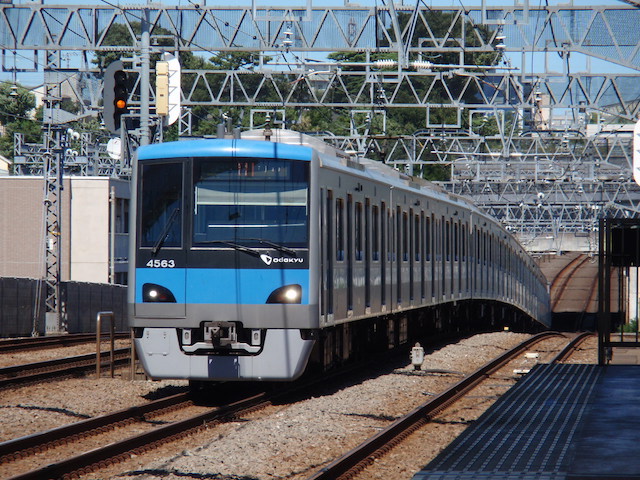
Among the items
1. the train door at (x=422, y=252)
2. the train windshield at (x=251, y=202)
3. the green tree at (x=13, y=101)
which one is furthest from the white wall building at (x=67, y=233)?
the green tree at (x=13, y=101)

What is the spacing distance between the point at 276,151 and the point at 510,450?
536 centimetres

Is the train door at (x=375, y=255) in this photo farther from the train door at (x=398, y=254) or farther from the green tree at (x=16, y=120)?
the green tree at (x=16, y=120)

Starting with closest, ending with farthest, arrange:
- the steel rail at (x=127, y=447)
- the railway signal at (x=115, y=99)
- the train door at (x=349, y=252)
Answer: the steel rail at (x=127, y=447), the train door at (x=349, y=252), the railway signal at (x=115, y=99)

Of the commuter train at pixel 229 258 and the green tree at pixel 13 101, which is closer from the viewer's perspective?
the commuter train at pixel 229 258

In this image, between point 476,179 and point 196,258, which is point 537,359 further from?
point 476,179

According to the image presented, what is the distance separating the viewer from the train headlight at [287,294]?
1264 cm

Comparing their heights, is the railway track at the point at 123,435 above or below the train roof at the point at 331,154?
below

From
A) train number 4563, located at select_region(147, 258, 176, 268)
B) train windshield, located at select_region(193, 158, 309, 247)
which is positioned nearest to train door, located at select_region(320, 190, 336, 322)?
train windshield, located at select_region(193, 158, 309, 247)

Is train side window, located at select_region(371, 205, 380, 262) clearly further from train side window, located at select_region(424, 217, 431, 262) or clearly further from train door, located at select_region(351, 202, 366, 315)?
train side window, located at select_region(424, 217, 431, 262)

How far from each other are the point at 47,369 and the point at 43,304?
14876 millimetres

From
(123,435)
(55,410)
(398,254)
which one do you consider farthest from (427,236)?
(123,435)

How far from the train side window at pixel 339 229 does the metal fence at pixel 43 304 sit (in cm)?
1661

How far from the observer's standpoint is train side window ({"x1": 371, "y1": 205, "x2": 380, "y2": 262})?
16.5m

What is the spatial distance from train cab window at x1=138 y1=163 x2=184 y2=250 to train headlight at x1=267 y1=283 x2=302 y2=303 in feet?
3.93
